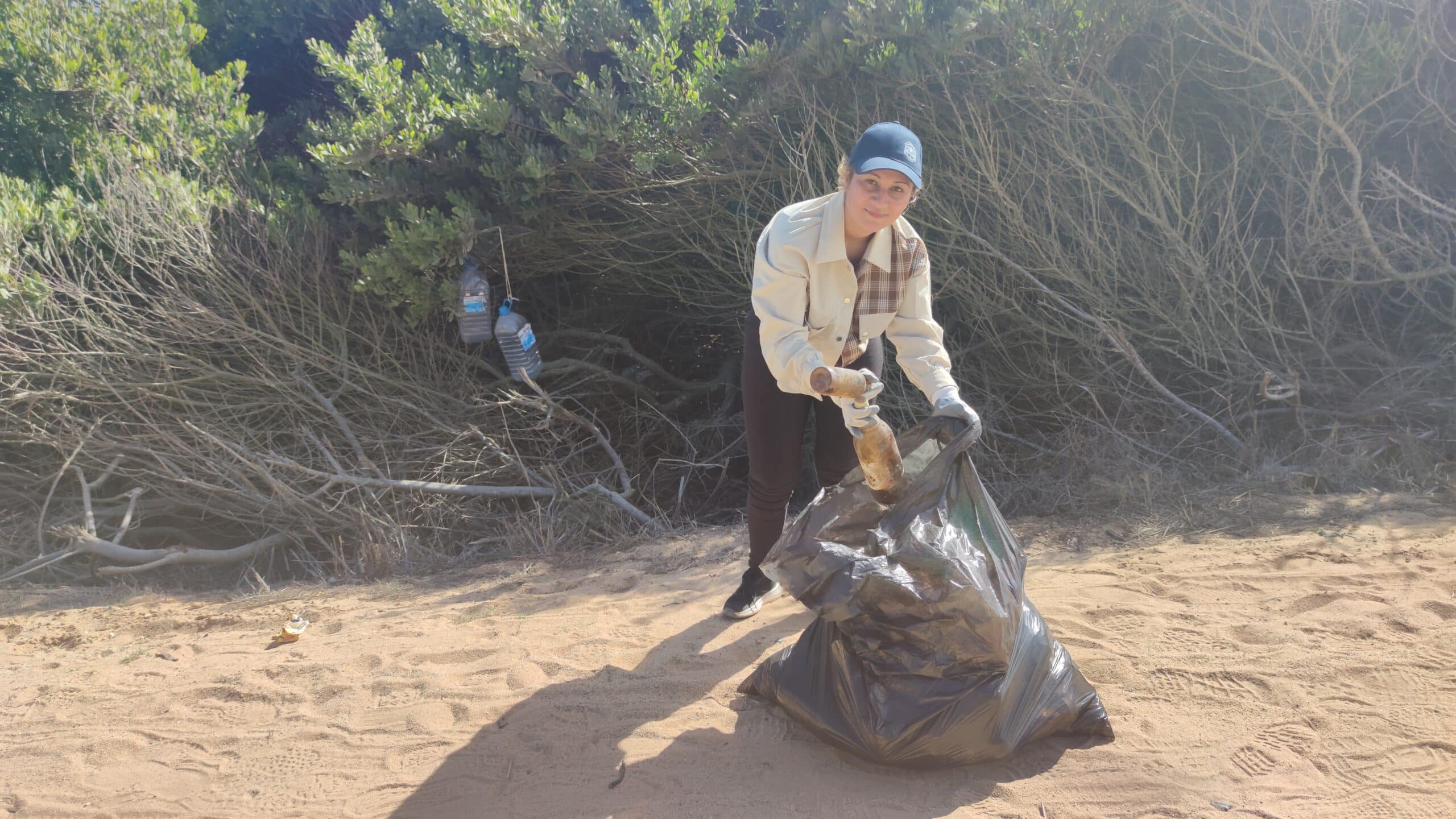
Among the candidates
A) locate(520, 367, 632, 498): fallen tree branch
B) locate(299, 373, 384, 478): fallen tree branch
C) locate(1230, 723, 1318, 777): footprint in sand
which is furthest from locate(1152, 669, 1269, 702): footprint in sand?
locate(299, 373, 384, 478): fallen tree branch

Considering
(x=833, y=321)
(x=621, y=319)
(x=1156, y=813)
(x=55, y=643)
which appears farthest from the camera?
(x=621, y=319)

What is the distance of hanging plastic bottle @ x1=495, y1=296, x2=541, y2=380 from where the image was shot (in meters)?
4.85

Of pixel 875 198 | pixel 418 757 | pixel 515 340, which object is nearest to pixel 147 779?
pixel 418 757

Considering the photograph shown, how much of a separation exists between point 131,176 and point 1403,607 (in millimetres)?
5987

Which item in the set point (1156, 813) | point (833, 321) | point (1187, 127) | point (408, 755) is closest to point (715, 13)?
point (1187, 127)

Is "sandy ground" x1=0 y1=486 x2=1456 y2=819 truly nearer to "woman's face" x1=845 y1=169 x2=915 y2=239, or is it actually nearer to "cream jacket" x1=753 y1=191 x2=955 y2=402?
"cream jacket" x1=753 y1=191 x2=955 y2=402

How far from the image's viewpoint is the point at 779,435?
109 inches

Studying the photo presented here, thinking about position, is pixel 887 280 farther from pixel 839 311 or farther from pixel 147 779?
pixel 147 779

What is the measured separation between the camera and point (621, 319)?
20.9 feet

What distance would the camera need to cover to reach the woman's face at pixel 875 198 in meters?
2.36

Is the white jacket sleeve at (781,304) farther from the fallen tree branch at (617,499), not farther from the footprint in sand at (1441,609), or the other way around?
the fallen tree branch at (617,499)

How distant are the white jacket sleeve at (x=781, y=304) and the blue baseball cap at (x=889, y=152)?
0.30 m

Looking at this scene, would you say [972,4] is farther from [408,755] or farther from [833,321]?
[408,755]

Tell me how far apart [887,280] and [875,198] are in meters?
0.27
